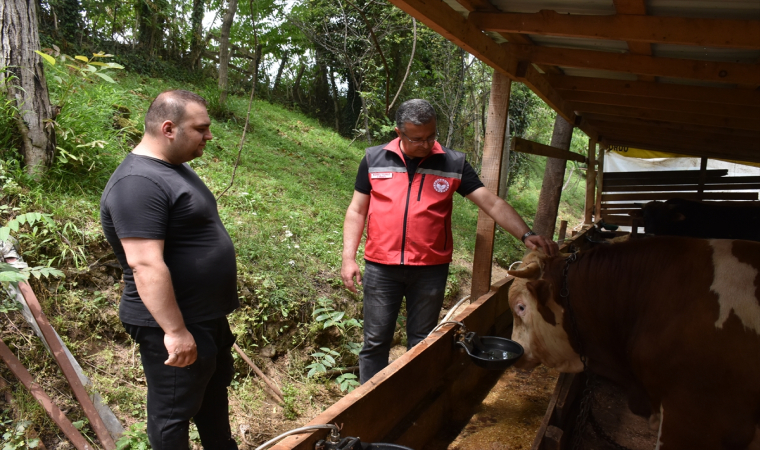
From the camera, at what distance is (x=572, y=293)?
2555mm

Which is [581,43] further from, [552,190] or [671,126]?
[552,190]

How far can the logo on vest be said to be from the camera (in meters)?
2.88

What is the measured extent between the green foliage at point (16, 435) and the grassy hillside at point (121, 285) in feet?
0.08

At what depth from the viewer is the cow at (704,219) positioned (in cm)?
534

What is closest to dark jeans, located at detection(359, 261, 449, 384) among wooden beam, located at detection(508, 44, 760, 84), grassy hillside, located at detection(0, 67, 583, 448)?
grassy hillside, located at detection(0, 67, 583, 448)

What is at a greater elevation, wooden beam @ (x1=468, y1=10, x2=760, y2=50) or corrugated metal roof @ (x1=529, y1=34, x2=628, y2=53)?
corrugated metal roof @ (x1=529, y1=34, x2=628, y2=53)

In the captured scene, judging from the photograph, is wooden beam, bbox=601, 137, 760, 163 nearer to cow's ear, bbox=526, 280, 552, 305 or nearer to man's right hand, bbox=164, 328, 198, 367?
cow's ear, bbox=526, 280, 552, 305

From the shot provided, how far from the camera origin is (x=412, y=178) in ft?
9.52

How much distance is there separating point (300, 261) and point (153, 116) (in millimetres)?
3289

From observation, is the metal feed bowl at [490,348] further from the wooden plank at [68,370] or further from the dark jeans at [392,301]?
the wooden plank at [68,370]

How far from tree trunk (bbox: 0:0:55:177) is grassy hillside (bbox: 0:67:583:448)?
0.17 metres

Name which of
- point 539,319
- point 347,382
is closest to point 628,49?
point 539,319

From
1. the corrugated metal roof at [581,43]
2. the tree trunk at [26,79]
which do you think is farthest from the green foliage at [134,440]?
the corrugated metal roof at [581,43]

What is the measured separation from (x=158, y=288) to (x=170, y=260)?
22 cm
